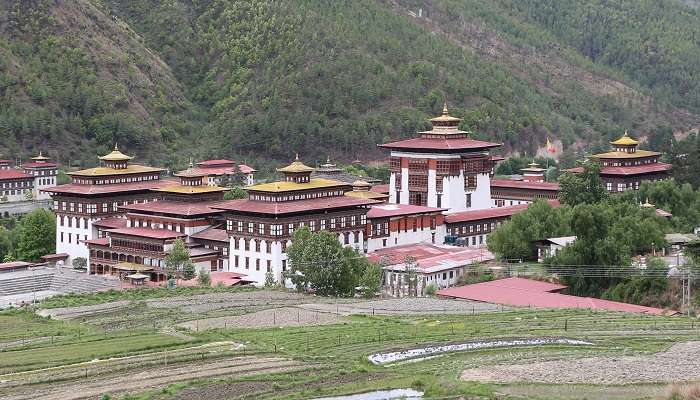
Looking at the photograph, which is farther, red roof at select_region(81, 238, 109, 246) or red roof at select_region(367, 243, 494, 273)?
red roof at select_region(81, 238, 109, 246)

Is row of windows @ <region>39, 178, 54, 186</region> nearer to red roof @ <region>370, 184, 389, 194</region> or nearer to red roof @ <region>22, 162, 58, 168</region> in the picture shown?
red roof @ <region>22, 162, 58, 168</region>

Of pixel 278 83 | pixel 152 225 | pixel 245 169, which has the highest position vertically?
pixel 278 83

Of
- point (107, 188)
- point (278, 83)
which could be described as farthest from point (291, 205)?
point (278, 83)

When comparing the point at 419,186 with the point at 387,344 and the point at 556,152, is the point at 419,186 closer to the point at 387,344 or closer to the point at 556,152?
the point at 387,344

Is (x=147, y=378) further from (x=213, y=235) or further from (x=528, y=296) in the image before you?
(x=213, y=235)

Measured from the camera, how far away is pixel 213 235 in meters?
77.3

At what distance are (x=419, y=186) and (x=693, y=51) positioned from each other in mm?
107782

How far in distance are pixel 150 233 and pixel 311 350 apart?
26.2m

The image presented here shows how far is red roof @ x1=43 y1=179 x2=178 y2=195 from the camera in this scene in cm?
8419

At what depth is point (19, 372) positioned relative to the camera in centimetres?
5003

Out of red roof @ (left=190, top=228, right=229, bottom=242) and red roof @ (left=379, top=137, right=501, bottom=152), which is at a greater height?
red roof @ (left=379, top=137, right=501, bottom=152)

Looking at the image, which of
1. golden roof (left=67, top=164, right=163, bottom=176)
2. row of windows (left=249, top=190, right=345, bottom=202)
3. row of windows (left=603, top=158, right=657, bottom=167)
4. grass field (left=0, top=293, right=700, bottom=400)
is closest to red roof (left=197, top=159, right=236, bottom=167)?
golden roof (left=67, top=164, right=163, bottom=176)

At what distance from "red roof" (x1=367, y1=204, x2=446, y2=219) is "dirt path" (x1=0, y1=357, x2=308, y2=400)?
98.2 feet

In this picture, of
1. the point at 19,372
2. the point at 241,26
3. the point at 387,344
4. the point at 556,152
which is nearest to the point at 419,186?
the point at 387,344
